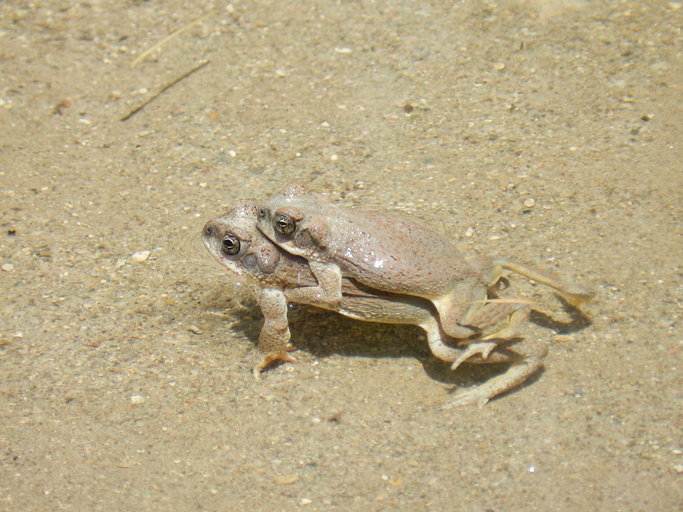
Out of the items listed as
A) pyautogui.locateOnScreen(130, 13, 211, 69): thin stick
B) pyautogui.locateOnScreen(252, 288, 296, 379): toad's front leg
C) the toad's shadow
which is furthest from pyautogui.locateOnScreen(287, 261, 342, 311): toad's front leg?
pyautogui.locateOnScreen(130, 13, 211, 69): thin stick

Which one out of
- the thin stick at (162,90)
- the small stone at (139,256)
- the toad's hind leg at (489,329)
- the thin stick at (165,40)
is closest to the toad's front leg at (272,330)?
the toad's hind leg at (489,329)

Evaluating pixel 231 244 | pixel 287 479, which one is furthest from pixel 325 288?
pixel 287 479

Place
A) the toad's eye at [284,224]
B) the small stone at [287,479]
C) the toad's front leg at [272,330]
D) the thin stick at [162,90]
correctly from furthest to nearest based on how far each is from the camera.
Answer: the thin stick at [162,90] → the toad's front leg at [272,330] → the toad's eye at [284,224] → the small stone at [287,479]

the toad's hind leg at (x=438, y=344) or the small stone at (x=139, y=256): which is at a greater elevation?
the toad's hind leg at (x=438, y=344)

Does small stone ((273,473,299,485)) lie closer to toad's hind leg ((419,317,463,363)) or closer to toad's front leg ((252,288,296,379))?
toad's front leg ((252,288,296,379))

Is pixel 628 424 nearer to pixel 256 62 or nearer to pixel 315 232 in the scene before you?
pixel 315 232

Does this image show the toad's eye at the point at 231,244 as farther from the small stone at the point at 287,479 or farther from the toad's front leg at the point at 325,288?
the small stone at the point at 287,479

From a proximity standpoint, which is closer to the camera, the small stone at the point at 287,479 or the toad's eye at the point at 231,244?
the small stone at the point at 287,479
